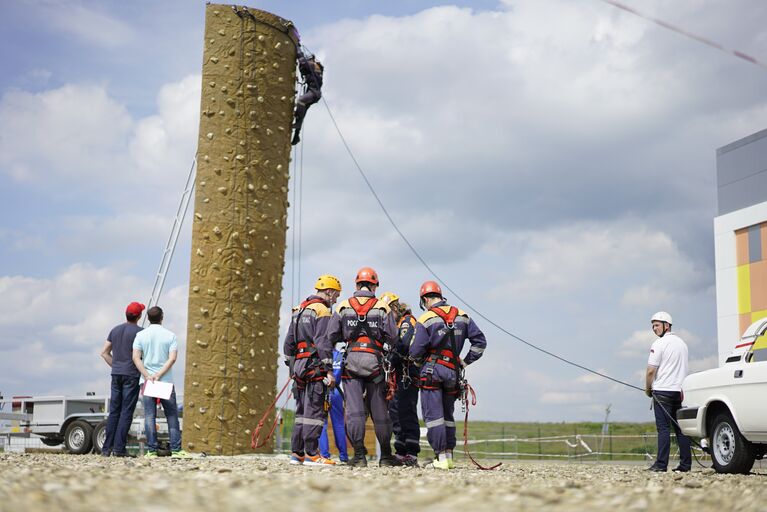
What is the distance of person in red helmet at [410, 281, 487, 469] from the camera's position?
10.0 meters

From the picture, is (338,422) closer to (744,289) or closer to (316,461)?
(316,461)

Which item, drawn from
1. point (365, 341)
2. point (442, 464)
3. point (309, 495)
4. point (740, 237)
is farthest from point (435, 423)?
point (740, 237)

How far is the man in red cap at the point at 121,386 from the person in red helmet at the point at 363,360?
320 centimetres

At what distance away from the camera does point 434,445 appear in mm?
9953

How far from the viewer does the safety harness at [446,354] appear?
399 inches

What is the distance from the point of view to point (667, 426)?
10.8m

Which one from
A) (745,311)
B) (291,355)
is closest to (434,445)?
(291,355)

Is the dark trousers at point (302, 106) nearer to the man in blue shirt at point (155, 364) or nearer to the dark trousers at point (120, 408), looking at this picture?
the man in blue shirt at point (155, 364)

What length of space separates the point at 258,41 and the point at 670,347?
842 cm

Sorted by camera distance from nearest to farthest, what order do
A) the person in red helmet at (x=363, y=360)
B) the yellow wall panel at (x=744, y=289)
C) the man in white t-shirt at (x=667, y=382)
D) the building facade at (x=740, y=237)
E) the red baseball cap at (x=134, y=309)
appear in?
1. the person in red helmet at (x=363, y=360)
2. the man in white t-shirt at (x=667, y=382)
3. the red baseball cap at (x=134, y=309)
4. the building facade at (x=740, y=237)
5. the yellow wall panel at (x=744, y=289)

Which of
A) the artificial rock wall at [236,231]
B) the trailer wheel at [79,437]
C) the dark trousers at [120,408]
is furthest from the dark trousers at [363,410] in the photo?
the trailer wheel at [79,437]

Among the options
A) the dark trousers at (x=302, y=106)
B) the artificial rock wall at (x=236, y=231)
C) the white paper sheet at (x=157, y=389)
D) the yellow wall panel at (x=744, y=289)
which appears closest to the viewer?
the white paper sheet at (x=157, y=389)

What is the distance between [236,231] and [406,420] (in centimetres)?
481

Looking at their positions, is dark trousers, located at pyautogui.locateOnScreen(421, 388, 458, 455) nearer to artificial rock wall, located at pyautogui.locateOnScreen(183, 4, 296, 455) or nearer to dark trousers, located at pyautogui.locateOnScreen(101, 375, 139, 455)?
dark trousers, located at pyautogui.locateOnScreen(101, 375, 139, 455)
